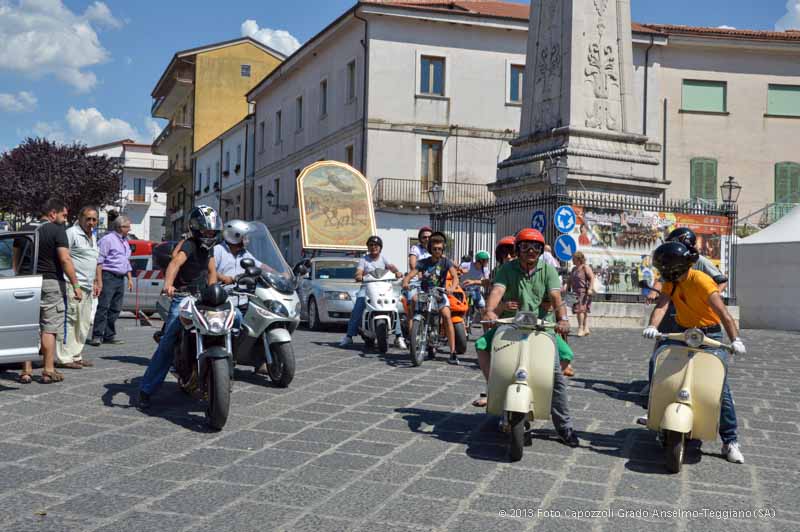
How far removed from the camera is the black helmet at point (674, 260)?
5715 mm

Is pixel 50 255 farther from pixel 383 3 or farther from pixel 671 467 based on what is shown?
pixel 383 3

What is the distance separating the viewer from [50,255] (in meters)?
8.15

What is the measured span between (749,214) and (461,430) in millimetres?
32630

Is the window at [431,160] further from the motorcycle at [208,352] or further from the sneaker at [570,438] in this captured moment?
the sneaker at [570,438]

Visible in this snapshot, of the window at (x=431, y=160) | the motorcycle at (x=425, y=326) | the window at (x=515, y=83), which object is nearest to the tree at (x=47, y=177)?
the window at (x=431, y=160)

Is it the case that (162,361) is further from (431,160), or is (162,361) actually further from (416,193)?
(431,160)

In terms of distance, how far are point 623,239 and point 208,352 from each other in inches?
506

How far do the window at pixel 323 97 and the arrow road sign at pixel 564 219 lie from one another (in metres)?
22.6

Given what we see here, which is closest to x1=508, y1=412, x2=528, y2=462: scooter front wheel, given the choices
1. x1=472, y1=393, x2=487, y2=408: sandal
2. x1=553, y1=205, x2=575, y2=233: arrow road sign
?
x1=472, y1=393, x2=487, y2=408: sandal

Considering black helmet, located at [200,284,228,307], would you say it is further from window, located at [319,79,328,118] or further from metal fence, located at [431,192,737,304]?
window, located at [319,79,328,118]

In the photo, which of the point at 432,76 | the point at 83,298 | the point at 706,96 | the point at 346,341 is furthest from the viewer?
the point at 706,96

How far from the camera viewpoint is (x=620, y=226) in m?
17.6

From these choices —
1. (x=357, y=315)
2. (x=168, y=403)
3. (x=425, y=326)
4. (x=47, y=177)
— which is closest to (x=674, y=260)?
(x=168, y=403)

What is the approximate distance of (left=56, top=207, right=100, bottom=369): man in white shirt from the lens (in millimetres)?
9141
